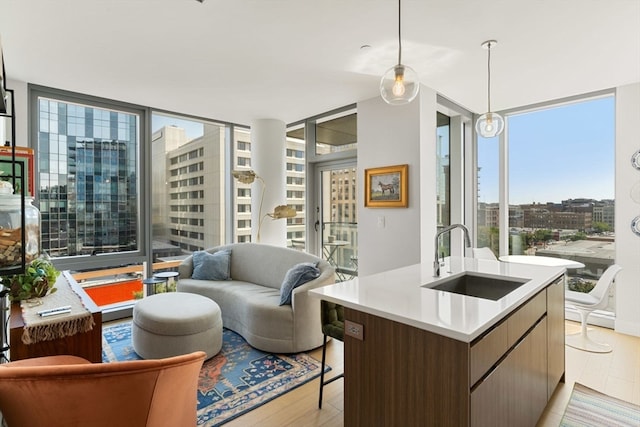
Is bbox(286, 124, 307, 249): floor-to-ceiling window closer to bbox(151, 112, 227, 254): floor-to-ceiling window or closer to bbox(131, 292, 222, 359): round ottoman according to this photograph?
bbox(151, 112, 227, 254): floor-to-ceiling window

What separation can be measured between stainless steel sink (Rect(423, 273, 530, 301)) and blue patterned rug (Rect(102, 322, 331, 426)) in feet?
4.22

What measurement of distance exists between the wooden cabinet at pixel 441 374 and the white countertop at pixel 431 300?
0.06 m

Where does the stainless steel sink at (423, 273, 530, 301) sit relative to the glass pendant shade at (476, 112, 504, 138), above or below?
below

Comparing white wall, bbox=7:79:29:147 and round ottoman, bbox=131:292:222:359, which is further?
white wall, bbox=7:79:29:147

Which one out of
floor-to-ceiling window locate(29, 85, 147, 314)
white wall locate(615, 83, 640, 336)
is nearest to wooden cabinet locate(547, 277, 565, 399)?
white wall locate(615, 83, 640, 336)

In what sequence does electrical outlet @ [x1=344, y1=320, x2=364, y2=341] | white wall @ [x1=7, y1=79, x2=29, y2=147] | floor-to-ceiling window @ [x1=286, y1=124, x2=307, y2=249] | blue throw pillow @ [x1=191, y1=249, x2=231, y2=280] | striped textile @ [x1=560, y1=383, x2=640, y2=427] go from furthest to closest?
floor-to-ceiling window @ [x1=286, y1=124, x2=307, y2=249], blue throw pillow @ [x1=191, y1=249, x2=231, y2=280], white wall @ [x1=7, y1=79, x2=29, y2=147], striped textile @ [x1=560, y1=383, x2=640, y2=427], electrical outlet @ [x1=344, y1=320, x2=364, y2=341]

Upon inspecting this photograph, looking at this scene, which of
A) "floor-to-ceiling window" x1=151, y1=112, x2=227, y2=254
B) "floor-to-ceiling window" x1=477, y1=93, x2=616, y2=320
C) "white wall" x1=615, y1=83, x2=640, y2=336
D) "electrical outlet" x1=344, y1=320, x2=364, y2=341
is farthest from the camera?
"floor-to-ceiling window" x1=151, y1=112, x2=227, y2=254

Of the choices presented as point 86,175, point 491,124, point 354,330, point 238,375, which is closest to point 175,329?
point 238,375

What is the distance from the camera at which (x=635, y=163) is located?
3441mm

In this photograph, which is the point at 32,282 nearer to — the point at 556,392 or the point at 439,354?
the point at 439,354

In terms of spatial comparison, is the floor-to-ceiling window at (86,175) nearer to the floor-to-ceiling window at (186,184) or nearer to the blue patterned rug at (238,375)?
the floor-to-ceiling window at (186,184)

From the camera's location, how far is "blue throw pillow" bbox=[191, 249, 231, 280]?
155 inches

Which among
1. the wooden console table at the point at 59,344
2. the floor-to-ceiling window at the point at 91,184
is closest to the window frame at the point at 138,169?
the floor-to-ceiling window at the point at 91,184

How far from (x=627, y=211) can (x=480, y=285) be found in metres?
2.60
